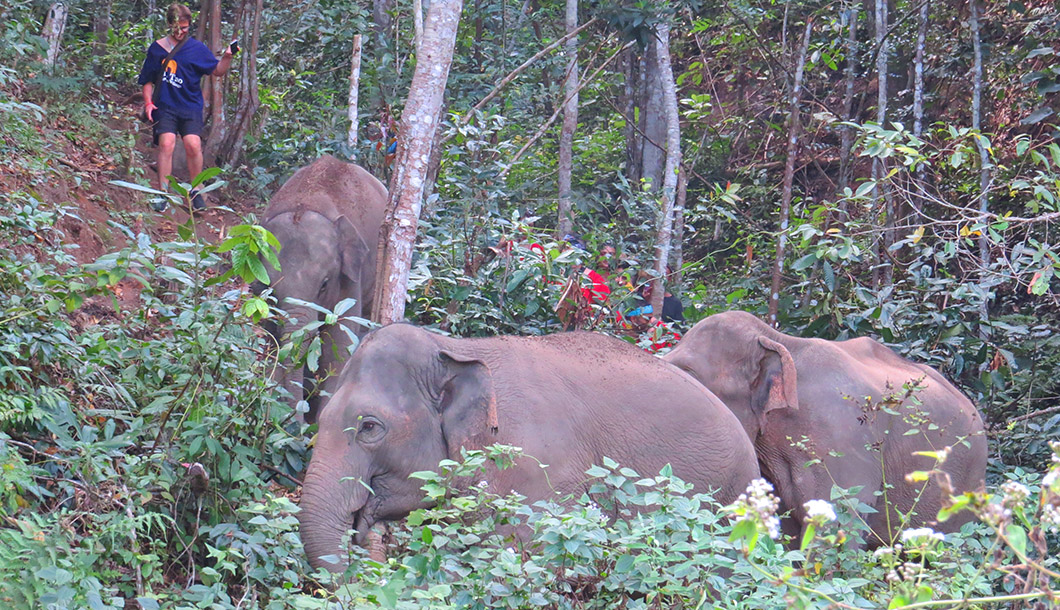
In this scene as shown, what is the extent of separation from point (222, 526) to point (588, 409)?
63.8 inches

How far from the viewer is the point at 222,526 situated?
3855mm

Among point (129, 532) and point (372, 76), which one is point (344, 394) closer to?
point (129, 532)

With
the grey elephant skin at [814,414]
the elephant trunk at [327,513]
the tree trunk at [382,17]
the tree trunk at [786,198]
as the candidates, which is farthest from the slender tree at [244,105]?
the elephant trunk at [327,513]

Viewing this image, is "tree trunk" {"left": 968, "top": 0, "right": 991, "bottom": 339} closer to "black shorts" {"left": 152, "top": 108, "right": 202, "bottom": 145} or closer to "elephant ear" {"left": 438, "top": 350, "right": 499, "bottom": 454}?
"elephant ear" {"left": 438, "top": 350, "right": 499, "bottom": 454}

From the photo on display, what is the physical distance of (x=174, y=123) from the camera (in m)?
8.63

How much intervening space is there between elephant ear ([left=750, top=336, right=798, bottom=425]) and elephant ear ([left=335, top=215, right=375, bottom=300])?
2582mm

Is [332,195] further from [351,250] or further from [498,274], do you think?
[498,274]

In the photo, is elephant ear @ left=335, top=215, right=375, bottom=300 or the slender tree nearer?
elephant ear @ left=335, top=215, right=375, bottom=300

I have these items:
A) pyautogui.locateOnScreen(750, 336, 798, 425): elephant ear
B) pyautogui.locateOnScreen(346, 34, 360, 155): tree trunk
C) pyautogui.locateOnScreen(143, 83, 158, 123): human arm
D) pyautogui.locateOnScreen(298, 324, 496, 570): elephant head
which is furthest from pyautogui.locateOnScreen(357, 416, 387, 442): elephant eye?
pyautogui.locateOnScreen(143, 83, 158, 123): human arm

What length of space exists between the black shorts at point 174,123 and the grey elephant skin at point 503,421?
491 cm

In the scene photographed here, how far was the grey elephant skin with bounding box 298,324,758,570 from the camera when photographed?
4082mm

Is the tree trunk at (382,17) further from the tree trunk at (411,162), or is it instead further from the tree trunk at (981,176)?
the tree trunk at (981,176)

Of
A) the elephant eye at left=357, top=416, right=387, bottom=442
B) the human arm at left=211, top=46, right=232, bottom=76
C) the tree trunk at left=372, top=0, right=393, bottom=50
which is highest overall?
the tree trunk at left=372, top=0, right=393, bottom=50

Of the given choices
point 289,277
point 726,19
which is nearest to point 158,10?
point 726,19
